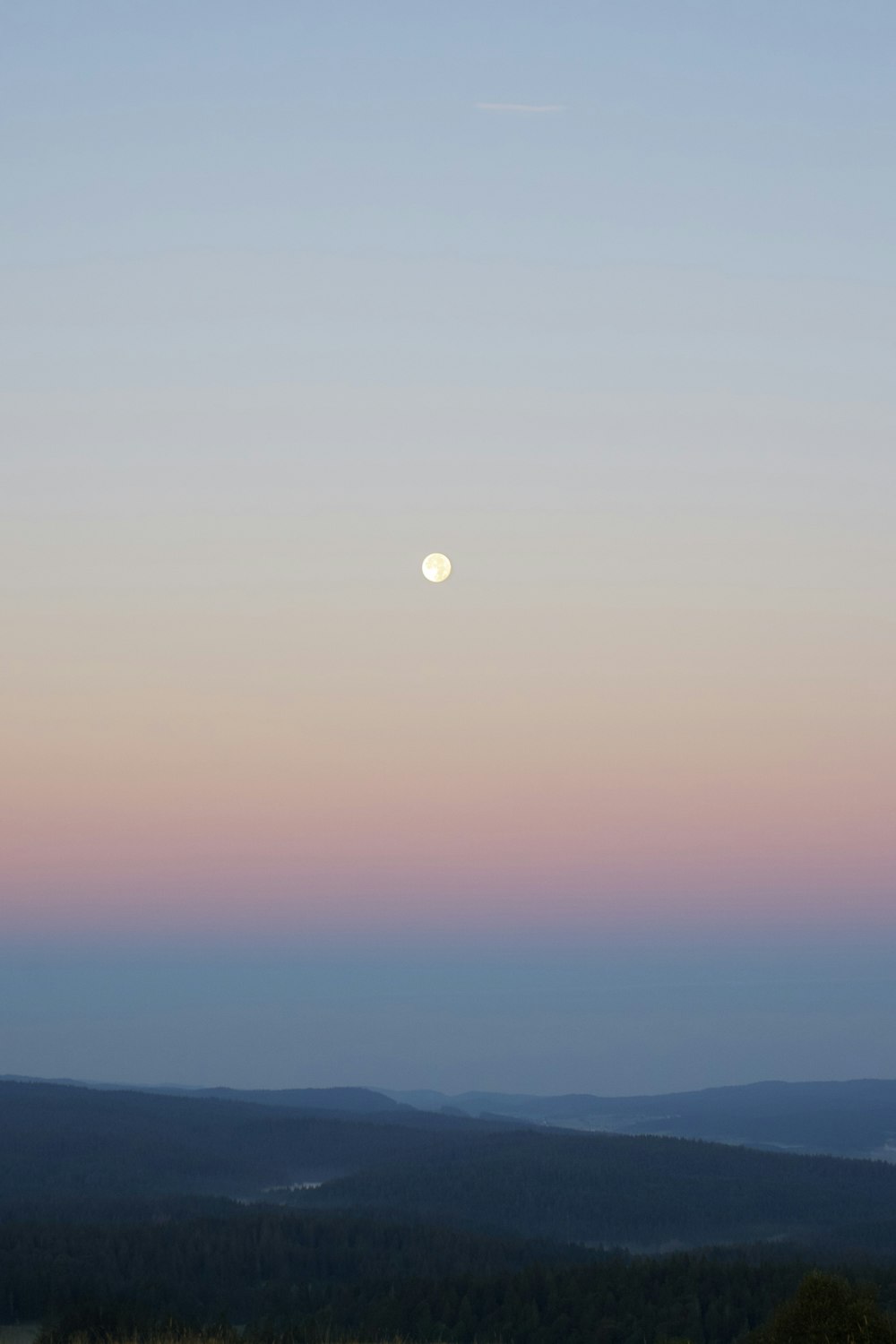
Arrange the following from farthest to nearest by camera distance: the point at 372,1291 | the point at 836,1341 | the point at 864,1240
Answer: the point at 864,1240 < the point at 372,1291 < the point at 836,1341

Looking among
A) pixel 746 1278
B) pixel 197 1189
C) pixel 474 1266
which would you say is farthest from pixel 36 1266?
pixel 197 1189

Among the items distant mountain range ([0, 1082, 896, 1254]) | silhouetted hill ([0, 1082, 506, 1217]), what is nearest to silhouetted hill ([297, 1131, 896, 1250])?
distant mountain range ([0, 1082, 896, 1254])

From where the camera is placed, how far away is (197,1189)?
451 ft

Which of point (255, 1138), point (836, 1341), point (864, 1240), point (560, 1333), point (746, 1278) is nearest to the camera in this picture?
point (836, 1341)

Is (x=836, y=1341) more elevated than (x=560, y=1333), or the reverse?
(x=836, y=1341)

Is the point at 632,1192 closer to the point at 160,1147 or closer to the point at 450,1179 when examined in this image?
the point at 450,1179

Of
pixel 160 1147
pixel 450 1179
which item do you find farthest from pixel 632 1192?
pixel 160 1147

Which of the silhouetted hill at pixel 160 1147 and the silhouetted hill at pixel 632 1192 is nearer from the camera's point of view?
the silhouetted hill at pixel 632 1192

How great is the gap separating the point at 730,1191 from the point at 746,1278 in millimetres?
72568

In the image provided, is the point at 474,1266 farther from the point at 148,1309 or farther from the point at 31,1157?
the point at 31,1157

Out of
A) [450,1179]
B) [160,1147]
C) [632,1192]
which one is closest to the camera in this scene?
[632,1192]

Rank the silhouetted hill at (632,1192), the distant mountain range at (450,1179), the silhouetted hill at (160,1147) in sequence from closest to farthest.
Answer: the distant mountain range at (450,1179) → the silhouetted hill at (632,1192) → the silhouetted hill at (160,1147)

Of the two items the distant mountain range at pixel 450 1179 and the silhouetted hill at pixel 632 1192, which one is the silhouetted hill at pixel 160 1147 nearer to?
the distant mountain range at pixel 450 1179

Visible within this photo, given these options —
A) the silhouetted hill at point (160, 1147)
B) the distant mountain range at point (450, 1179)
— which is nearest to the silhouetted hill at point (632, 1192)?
the distant mountain range at point (450, 1179)
